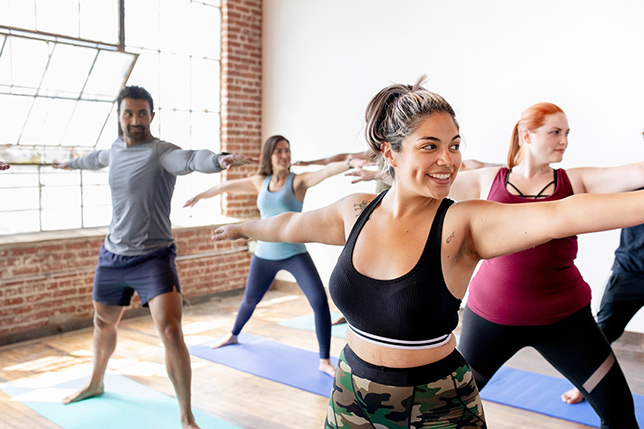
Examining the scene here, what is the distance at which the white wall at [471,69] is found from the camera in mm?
4336

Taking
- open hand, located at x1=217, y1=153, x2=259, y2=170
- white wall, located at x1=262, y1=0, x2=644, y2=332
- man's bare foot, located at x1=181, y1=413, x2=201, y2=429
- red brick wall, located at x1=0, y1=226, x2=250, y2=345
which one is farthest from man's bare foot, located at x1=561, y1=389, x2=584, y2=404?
red brick wall, located at x1=0, y1=226, x2=250, y2=345

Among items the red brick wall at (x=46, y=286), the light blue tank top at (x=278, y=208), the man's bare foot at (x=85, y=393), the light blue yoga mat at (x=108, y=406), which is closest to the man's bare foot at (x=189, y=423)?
the light blue yoga mat at (x=108, y=406)

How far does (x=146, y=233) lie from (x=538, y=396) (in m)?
2.29

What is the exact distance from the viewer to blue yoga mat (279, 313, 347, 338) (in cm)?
485

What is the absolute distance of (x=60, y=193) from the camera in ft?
16.4

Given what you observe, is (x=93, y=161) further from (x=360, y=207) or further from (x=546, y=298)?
(x=546, y=298)

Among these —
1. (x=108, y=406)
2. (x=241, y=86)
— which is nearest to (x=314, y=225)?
(x=108, y=406)

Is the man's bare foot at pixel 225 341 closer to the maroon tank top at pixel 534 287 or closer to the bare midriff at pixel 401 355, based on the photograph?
the maroon tank top at pixel 534 287

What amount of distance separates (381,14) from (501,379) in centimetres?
333

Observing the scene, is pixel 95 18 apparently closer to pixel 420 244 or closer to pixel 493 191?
pixel 493 191

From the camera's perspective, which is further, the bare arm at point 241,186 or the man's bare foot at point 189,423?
the bare arm at point 241,186

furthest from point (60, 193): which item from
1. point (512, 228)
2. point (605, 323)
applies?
point (512, 228)

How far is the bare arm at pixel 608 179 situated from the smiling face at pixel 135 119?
198cm

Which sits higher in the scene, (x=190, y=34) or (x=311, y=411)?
(x=190, y=34)
